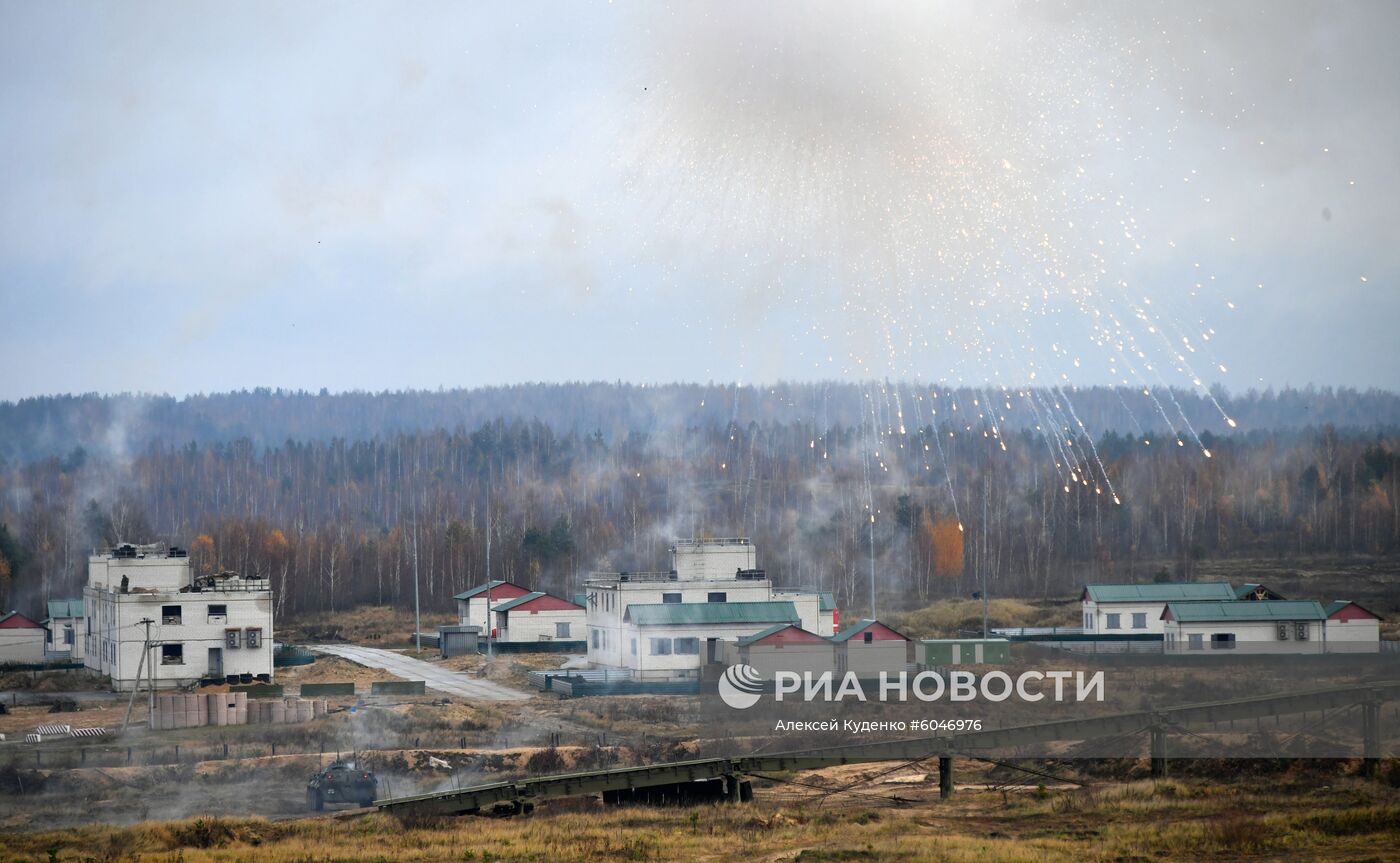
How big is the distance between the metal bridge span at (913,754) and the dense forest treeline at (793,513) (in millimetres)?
50103

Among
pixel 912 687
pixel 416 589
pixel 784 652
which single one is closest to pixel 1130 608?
pixel 912 687

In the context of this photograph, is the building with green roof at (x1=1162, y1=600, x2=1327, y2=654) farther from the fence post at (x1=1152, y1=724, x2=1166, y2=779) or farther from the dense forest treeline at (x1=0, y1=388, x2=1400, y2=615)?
the dense forest treeline at (x1=0, y1=388, x2=1400, y2=615)

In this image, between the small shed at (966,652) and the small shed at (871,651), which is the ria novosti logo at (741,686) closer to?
the small shed at (871,651)

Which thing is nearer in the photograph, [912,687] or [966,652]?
[912,687]

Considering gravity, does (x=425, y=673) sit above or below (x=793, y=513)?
below

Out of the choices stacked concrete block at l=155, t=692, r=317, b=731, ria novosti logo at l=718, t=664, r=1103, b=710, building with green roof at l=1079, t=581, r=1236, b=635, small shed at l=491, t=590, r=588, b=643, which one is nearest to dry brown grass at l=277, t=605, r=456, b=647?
small shed at l=491, t=590, r=588, b=643

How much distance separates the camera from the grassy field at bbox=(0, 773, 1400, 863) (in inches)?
1030

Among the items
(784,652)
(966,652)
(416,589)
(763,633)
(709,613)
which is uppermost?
(416,589)

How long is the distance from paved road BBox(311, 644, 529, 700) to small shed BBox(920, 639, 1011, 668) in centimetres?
1603

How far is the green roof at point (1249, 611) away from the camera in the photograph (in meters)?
56.2

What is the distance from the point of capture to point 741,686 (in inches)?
1847

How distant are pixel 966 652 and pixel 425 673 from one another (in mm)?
23172

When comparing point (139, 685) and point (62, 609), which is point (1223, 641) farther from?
point (62, 609)

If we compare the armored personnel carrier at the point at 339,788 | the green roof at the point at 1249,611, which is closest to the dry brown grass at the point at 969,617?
the green roof at the point at 1249,611
